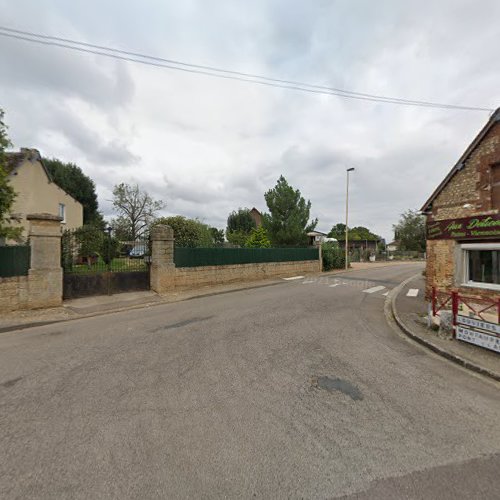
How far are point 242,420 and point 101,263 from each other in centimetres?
1051

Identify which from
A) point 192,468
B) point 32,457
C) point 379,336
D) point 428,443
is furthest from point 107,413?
point 379,336

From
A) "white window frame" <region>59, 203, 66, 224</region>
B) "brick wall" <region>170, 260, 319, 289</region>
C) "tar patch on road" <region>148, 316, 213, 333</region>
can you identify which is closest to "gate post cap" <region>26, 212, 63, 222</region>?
"brick wall" <region>170, 260, 319, 289</region>

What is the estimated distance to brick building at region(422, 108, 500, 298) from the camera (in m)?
8.93

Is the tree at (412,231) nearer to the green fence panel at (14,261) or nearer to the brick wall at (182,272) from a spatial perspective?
the brick wall at (182,272)

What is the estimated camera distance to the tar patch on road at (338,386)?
4.02 metres

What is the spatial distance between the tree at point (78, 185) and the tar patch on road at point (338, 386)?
3162cm

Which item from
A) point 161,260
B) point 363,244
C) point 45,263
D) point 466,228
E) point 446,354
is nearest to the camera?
point 446,354

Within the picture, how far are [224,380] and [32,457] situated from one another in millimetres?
2337

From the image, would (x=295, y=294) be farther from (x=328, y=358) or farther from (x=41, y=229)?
(x=41, y=229)

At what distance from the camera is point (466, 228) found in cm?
941

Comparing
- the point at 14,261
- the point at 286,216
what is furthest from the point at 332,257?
the point at 14,261

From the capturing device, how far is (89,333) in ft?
22.8

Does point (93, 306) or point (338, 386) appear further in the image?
point (93, 306)

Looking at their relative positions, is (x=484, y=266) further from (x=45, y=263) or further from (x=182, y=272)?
(x=45, y=263)
